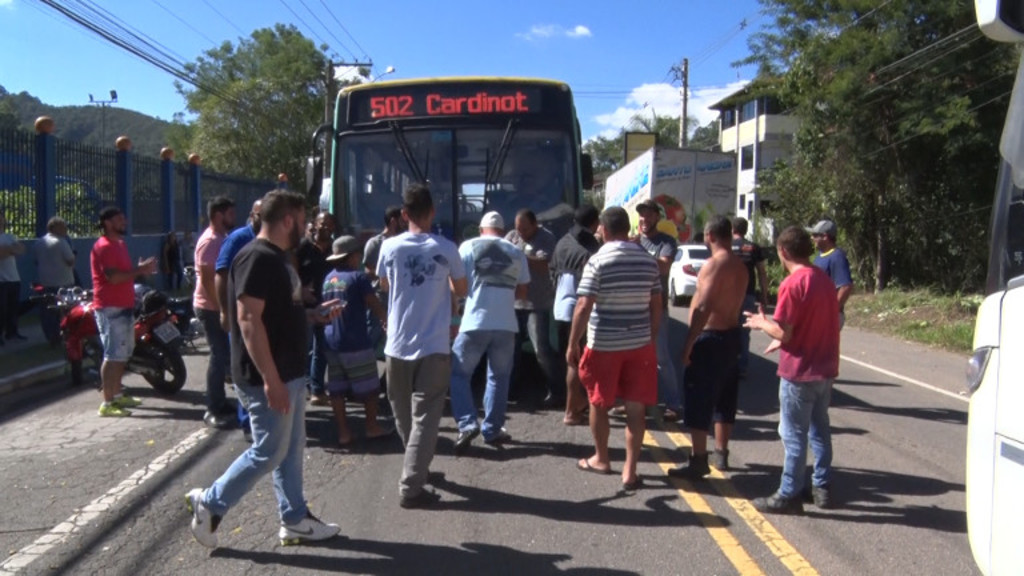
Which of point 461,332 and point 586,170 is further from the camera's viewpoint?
point 586,170

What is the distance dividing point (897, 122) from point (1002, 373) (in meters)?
18.8

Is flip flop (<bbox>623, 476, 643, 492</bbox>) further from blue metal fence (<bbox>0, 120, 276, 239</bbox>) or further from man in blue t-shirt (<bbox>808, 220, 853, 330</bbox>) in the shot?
blue metal fence (<bbox>0, 120, 276, 239</bbox>)

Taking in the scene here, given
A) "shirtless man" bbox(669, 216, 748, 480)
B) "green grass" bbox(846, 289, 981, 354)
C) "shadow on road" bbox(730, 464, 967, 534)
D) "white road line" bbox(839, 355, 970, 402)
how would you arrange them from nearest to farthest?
"shadow on road" bbox(730, 464, 967, 534), "shirtless man" bbox(669, 216, 748, 480), "white road line" bbox(839, 355, 970, 402), "green grass" bbox(846, 289, 981, 354)

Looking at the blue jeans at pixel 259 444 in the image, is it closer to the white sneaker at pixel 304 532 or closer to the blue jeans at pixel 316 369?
the white sneaker at pixel 304 532

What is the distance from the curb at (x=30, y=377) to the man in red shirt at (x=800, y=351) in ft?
26.6

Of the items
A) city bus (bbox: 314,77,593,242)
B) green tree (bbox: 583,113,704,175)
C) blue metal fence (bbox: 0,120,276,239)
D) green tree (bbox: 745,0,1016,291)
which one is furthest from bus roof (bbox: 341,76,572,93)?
green tree (bbox: 583,113,704,175)

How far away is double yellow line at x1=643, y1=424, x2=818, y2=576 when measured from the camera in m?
4.70

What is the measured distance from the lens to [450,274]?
5.57m

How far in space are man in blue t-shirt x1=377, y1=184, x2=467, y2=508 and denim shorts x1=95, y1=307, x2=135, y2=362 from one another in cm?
363

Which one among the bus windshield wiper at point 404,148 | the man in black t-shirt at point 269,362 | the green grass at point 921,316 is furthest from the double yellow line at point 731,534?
the green grass at point 921,316

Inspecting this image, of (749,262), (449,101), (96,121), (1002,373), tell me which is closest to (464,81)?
(449,101)

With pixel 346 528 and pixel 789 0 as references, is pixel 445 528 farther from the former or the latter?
pixel 789 0

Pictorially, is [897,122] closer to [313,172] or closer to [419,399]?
[313,172]

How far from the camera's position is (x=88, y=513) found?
557 centimetres
